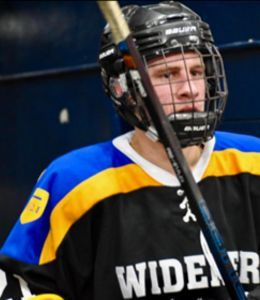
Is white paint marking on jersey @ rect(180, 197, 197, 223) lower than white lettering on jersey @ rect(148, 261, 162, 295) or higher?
higher

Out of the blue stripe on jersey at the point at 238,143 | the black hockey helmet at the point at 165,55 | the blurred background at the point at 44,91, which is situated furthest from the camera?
the blurred background at the point at 44,91

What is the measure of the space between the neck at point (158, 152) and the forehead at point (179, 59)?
0.79 ft

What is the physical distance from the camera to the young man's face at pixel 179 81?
2084 millimetres

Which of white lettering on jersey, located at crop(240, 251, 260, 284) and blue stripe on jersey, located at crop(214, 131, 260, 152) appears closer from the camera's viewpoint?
white lettering on jersey, located at crop(240, 251, 260, 284)

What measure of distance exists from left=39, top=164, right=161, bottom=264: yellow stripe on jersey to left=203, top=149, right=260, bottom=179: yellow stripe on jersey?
7.1 inches

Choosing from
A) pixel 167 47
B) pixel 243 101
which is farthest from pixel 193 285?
pixel 243 101

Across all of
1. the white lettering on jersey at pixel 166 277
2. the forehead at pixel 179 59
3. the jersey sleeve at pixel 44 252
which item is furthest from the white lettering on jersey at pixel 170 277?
the forehead at pixel 179 59

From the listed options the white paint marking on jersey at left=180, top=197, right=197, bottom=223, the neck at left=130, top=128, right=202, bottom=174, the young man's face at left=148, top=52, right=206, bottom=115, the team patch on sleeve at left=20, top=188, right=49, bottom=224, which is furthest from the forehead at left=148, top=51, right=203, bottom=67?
the team patch on sleeve at left=20, top=188, right=49, bottom=224

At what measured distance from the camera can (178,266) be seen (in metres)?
2.12

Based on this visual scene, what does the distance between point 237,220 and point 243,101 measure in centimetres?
127

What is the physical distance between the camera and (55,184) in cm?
222

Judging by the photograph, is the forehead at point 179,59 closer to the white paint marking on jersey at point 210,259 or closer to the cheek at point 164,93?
the cheek at point 164,93

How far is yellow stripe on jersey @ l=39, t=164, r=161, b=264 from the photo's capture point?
217 cm

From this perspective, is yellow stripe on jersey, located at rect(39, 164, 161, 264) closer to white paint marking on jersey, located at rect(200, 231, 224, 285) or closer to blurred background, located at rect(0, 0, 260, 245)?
white paint marking on jersey, located at rect(200, 231, 224, 285)
